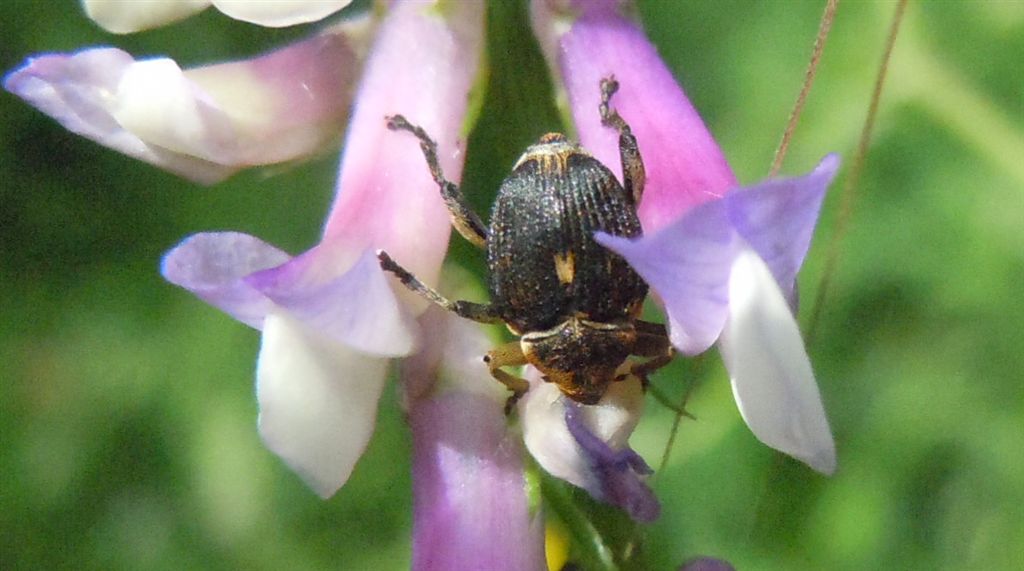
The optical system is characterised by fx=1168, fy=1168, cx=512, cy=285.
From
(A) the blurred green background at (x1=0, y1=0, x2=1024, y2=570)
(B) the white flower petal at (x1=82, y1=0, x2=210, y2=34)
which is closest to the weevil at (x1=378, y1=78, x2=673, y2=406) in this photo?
(B) the white flower petal at (x1=82, y1=0, x2=210, y2=34)

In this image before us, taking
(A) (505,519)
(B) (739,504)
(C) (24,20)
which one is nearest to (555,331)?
(A) (505,519)

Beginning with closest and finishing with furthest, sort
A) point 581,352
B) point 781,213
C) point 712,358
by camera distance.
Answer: point 781,213 → point 581,352 → point 712,358

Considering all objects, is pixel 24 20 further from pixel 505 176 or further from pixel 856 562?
pixel 856 562

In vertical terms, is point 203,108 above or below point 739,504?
above

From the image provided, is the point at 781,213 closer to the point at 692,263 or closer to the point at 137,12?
the point at 692,263

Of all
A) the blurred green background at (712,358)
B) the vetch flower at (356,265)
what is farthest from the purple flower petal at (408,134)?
the blurred green background at (712,358)

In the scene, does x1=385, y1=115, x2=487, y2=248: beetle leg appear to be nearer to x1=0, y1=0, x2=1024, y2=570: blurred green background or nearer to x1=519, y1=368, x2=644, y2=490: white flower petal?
x1=519, y1=368, x2=644, y2=490: white flower petal

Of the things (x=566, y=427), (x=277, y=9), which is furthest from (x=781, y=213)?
(x=277, y=9)

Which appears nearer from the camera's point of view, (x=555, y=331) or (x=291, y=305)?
(x=291, y=305)
